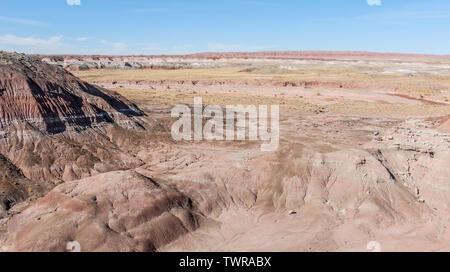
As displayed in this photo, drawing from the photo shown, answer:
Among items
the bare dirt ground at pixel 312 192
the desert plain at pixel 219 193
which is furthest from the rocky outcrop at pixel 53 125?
the bare dirt ground at pixel 312 192

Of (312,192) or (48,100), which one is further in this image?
(48,100)

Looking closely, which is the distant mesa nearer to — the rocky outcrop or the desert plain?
the rocky outcrop

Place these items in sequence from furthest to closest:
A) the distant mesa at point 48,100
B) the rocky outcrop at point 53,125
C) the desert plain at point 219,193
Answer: the distant mesa at point 48,100 → the rocky outcrop at point 53,125 → the desert plain at point 219,193

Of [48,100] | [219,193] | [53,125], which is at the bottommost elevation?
[219,193]

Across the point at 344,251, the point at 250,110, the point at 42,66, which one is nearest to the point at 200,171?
the point at 344,251

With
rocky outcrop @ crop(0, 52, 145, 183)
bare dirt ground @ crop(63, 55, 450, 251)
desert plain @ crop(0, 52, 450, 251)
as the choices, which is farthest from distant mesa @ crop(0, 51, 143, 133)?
bare dirt ground @ crop(63, 55, 450, 251)

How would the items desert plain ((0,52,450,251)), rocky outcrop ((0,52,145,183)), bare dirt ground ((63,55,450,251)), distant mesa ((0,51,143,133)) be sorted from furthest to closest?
distant mesa ((0,51,143,133)), rocky outcrop ((0,52,145,183)), bare dirt ground ((63,55,450,251)), desert plain ((0,52,450,251))

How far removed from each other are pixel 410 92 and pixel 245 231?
6447 cm

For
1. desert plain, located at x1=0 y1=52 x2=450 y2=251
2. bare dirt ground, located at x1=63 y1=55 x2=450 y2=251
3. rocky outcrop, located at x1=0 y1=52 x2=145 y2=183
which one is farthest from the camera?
rocky outcrop, located at x1=0 y1=52 x2=145 y2=183

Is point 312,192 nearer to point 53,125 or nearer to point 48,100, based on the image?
point 53,125

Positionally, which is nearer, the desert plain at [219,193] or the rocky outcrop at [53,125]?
the desert plain at [219,193]

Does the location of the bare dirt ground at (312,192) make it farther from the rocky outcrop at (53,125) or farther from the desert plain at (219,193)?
the rocky outcrop at (53,125)

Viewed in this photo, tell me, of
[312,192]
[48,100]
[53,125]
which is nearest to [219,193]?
[312,192]

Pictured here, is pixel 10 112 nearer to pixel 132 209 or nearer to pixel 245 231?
→ pixel 132 209
